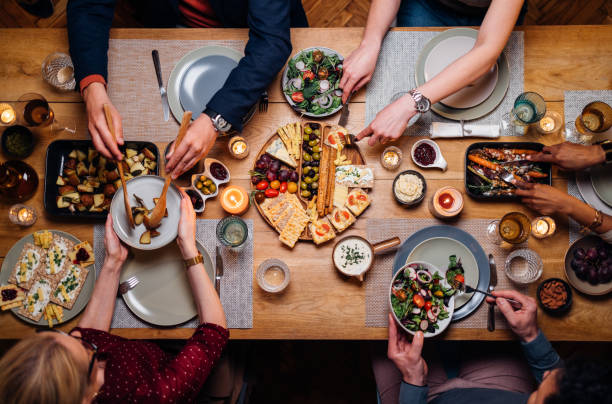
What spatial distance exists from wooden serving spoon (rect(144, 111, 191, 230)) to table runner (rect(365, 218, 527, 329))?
102 centimetres

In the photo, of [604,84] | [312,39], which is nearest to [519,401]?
[604,84]

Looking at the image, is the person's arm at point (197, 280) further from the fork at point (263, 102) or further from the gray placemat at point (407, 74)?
the gray placemat at point (407, 74)

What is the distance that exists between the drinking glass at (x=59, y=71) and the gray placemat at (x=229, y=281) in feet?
2.68

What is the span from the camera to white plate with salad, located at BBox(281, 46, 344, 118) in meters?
1.99

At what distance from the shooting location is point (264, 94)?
2.03 metres

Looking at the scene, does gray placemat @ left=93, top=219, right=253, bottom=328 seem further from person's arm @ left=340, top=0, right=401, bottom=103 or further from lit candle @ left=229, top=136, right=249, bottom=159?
person's arm @ left=340, top=0, right=401, bottom=103

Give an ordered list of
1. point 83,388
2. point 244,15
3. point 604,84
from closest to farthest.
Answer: point 83,388, point 604,84, point 244,15

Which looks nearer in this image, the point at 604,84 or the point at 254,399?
the point at 604,84

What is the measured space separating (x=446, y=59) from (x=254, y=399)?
2.86m

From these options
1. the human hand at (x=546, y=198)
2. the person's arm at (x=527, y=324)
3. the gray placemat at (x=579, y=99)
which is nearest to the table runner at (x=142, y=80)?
the human hand at (x=546, y=198)

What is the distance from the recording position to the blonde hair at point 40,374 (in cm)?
134

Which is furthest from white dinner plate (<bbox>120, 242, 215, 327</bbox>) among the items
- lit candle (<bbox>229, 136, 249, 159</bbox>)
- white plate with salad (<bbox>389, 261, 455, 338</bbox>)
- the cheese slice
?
white plate with salad (<bbox>389, 261, 455, 338</bbox>)

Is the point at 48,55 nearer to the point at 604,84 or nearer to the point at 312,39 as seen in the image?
the point at 312,39

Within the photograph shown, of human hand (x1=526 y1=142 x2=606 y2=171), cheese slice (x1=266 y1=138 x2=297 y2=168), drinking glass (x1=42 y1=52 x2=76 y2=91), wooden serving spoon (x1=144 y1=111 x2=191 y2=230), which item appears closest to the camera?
wooden serving spoon (x1=144 y1=111 x2=191 y2=230)
